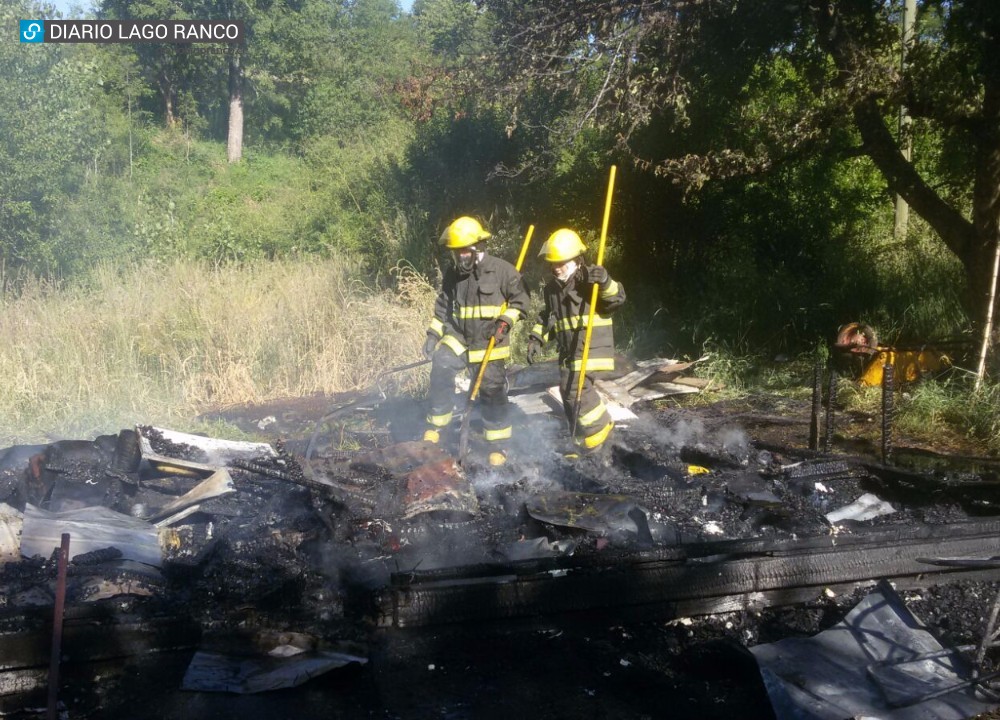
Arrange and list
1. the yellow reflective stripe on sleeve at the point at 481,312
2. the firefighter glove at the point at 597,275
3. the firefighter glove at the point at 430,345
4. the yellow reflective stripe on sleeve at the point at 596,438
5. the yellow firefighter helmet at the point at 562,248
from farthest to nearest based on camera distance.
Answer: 1. the firefighter glove at the point at 430,345
2. the yellow reflective stripe on sleeve at the point at 481,312
3. the yellow reflective stripe on sleeve at the point at 596,438
4. the yellow firefighter helmet at the point at 562,248
5. the firefighter glove at the point at 597,275

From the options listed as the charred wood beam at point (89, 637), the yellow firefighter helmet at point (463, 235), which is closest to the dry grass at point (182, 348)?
the yellow firefighter helmet at point (463, 235)

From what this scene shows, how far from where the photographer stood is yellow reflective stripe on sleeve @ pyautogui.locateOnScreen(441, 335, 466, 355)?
753cm

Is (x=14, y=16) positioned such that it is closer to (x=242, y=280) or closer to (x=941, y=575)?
(x=242, y=280)

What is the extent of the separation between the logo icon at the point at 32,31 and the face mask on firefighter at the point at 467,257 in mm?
11544

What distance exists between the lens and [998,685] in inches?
146

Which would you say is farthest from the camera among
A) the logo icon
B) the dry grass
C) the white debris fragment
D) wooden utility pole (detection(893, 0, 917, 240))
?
the logo icon

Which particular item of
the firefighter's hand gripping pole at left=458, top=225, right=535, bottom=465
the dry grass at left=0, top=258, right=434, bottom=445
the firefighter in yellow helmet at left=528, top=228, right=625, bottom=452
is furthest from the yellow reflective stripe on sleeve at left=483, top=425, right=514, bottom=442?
the dry grass at left=0, top=258, right=434, bottom=445

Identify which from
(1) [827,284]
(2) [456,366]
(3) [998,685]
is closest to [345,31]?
(1) [827,284]

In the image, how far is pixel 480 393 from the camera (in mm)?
7555

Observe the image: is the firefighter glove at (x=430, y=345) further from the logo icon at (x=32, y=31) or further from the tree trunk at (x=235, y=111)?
the tree trunk at (x=235, y=111)

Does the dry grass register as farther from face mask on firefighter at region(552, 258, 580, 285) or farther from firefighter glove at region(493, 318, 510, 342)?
face mask on firefighter at region(552, 258, 580, 285)

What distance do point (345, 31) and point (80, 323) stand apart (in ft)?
73.1

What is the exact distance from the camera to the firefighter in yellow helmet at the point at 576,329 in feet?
22.9

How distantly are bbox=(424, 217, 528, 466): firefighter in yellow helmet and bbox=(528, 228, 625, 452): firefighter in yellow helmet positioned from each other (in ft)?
1.00
